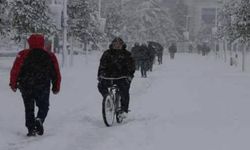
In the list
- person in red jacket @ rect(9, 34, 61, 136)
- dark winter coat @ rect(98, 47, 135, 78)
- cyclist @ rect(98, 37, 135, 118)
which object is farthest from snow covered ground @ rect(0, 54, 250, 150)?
dark winter coat @ rect(98, 47, 135, 78)

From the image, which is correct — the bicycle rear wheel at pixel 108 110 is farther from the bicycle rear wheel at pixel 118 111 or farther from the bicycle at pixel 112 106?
the bicycle rear wheel at pixel 118 111

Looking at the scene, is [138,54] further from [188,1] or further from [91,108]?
[188,1]

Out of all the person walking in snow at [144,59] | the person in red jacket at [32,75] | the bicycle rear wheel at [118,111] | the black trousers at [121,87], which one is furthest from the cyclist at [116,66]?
the person walking in snow at [144,59]

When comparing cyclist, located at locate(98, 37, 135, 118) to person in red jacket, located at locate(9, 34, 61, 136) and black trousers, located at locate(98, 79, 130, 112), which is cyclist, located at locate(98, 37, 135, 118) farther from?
person in red jacket, located at locate(9, 34, 61, 136)

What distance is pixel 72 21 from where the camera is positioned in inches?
1577

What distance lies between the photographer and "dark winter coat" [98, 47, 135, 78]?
1259 cm

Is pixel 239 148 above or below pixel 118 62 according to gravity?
below

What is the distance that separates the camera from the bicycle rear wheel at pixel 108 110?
12039 mm

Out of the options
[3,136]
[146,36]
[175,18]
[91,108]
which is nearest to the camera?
[3,136]

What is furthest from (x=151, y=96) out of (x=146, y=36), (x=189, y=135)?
(x=146, y=36)

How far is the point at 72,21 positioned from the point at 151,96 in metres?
21.7

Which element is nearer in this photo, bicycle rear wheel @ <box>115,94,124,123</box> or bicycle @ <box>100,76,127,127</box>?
bicycle @ <box>100,76,127,127</box>

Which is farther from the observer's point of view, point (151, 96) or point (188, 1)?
point (188, 1)

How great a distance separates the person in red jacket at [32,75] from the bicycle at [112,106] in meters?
1.63
